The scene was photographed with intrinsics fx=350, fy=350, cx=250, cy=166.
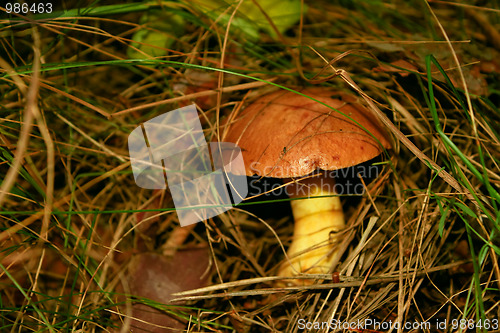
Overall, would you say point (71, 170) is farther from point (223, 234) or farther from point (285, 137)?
point (285, 137)

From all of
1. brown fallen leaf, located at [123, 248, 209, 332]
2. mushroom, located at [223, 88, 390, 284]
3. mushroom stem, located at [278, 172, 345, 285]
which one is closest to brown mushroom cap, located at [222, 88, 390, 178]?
mushroom, located at [223, 88, 390, 284]

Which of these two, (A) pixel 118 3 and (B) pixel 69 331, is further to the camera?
(A) pixel 118 3

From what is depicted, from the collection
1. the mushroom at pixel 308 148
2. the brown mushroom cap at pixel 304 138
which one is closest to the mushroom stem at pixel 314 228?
the mushroom at pixel 308 148

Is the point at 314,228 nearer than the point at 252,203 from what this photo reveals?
No

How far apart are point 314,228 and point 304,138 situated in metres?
0.46

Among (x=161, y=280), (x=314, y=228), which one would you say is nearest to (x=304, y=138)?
(x=314, y=228)

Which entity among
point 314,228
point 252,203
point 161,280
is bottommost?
point 161,280

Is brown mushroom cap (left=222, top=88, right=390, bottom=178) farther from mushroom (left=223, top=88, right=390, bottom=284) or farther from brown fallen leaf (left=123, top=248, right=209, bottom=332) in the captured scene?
brown fallen leaf (left=123, top=248, right=209, bottom=332)

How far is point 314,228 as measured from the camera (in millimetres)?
1522

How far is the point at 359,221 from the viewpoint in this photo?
4.69 feet

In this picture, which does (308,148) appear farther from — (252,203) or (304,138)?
(252,203)

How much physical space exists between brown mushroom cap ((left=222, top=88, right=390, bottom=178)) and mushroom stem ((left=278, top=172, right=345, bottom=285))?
27cm

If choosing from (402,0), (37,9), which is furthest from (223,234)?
(402,0)

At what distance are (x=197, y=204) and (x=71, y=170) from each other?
68 centimetres
